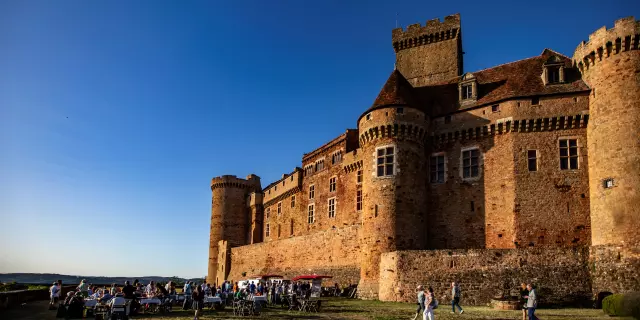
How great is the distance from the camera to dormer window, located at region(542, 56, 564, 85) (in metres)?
31.1

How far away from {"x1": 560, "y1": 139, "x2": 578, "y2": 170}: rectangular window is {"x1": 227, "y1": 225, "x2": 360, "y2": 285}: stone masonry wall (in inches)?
526

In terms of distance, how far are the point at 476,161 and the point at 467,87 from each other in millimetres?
4973

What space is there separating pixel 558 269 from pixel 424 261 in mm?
6307

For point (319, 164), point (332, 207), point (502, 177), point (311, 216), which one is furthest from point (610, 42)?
point (311, 216)

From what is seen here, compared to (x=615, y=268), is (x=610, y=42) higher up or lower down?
higher up

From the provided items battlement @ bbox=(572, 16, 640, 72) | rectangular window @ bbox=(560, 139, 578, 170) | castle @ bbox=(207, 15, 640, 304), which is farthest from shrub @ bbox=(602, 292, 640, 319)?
battlement @ bbox=(572, 16, 640, 72)

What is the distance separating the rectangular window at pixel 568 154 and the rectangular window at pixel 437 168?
6696 mm

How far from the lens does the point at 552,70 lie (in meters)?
31.3

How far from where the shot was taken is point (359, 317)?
1961cm

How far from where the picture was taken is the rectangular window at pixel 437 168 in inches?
1309

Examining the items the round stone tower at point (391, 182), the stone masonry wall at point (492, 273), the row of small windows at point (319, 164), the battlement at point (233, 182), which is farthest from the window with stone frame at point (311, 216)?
the stone masonry wall at point (492, 273)

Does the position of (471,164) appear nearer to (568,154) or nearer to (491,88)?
(491,88)

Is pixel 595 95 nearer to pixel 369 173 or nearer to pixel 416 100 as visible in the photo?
pixel 416 100

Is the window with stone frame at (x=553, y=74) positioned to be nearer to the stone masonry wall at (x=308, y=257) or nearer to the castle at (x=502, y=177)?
the castle at (x=502, y=177)
